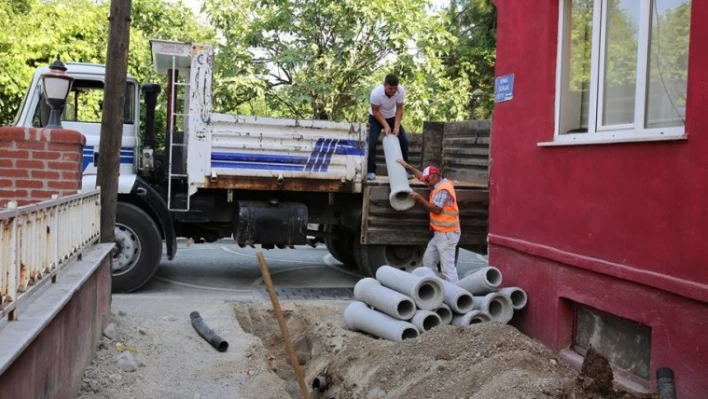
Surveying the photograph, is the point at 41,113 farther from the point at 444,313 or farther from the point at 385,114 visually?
the point at 444,313

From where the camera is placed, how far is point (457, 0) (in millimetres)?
21297

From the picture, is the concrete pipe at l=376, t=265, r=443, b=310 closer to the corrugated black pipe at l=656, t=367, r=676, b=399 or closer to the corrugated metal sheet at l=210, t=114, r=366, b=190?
the corrugated black pipe at l=656, t=367, r=676, b=399

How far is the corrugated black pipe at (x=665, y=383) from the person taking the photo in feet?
15.3

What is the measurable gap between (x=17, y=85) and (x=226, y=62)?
15.0 feet

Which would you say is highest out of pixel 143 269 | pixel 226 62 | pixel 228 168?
pixel 226 62

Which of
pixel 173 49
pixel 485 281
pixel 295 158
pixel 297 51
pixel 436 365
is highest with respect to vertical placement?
pixel 297 51

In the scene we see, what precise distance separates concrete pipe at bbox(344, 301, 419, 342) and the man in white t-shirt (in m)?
3.28

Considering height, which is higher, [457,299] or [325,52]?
[325,52]

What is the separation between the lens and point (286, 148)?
10211mm

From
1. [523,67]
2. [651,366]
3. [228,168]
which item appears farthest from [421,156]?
[651,366]

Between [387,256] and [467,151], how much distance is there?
6.91ft

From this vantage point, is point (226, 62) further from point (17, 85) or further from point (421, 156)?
point (421, 156)

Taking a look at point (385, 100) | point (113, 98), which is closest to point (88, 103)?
point (113, 98)

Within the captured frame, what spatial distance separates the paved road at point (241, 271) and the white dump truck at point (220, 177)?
2.53 feet
